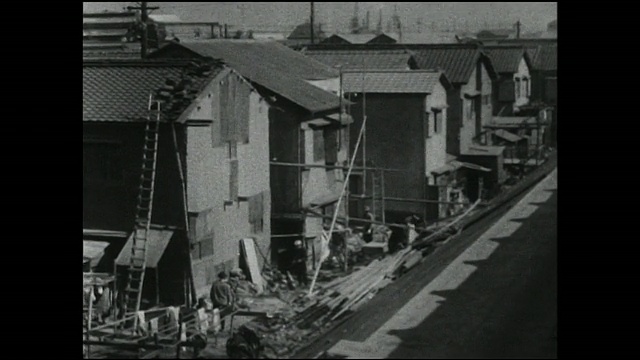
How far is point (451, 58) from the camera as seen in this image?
32375 millimetres

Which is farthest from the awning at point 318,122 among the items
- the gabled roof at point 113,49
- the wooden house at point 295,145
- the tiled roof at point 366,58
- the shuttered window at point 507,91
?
the shuttered window at point 507,91

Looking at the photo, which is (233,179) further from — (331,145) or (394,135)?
(394,135)

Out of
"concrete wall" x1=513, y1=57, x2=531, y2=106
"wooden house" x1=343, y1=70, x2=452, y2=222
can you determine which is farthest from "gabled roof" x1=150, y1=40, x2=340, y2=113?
"concrete wall" x1=513, y1=57, x2=531, y2=106

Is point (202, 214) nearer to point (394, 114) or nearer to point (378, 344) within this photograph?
point (378, 344)

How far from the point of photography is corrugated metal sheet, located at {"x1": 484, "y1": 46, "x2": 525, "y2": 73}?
126 ft

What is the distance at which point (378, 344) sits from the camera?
10148mm

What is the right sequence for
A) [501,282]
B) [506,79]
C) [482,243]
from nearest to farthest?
[501,282] < [482,243] < [506,79]

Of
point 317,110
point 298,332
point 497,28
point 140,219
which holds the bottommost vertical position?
point 298,332

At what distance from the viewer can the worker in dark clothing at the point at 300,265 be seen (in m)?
18.9

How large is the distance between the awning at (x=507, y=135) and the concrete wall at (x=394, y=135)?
10207 millimetres

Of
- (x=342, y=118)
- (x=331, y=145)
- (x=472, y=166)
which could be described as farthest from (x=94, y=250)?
(x=472, y=166)
